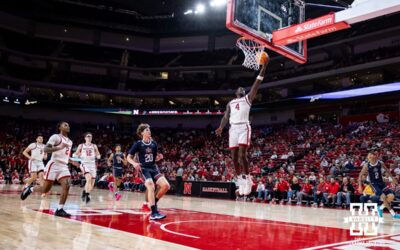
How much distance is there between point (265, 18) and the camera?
1059 centimetres

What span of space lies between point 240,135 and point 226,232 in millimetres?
1945

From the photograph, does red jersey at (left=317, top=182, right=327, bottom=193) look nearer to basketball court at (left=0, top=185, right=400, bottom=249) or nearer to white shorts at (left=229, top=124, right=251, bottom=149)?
basketball court at (left=0, top=185, right=400, bottom=249)

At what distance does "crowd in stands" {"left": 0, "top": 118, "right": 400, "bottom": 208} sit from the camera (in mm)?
18109

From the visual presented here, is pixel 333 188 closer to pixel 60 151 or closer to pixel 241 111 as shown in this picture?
pixel 241 111

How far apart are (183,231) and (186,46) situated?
35386 millimetres

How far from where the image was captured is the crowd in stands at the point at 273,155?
59.4ft

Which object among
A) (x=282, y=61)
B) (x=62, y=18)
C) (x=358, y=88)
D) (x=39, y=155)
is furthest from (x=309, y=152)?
(x=62, y=18)

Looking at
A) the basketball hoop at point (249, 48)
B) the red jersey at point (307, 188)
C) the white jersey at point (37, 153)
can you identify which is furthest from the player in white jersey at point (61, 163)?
the red jersey at point (307, 188)

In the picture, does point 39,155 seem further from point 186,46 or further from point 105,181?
point 186,46

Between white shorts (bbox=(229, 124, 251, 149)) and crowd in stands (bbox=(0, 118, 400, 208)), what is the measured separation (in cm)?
846

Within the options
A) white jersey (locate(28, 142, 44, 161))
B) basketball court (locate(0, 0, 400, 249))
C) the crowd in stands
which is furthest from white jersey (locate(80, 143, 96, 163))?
the crowd in stands

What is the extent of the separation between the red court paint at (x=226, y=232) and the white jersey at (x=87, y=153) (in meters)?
4.09

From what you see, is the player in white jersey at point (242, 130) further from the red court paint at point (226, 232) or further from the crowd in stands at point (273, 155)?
the crowd in stands at point (273, 155)

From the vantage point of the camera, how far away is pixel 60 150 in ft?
28.8
